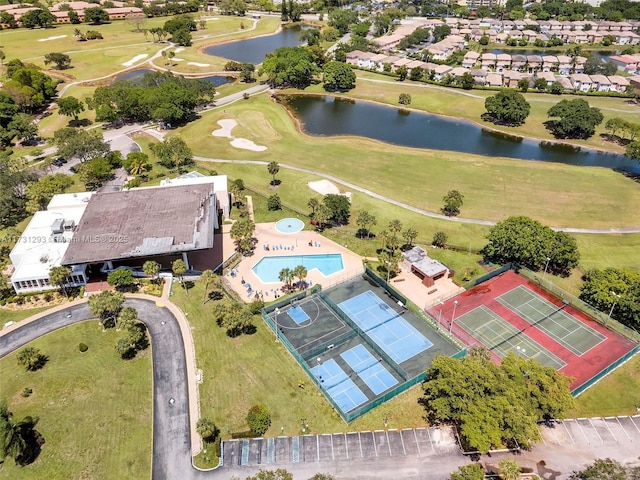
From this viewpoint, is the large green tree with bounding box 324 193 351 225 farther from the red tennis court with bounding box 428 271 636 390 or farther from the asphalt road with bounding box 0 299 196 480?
the asphalt road with bounding box 0 299 196 480

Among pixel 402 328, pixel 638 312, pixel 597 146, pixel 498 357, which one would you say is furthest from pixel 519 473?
pixel 597 146

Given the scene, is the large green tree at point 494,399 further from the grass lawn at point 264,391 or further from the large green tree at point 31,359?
the large green tree at point 31,359

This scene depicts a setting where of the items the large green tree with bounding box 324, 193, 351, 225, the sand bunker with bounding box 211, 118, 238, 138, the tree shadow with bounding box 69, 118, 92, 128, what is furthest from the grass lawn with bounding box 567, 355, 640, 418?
the tree shadow with bounding box 69, 118, 92, 128

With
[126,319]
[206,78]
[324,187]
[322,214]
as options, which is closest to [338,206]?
[322,214]

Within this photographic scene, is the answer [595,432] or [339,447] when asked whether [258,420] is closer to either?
[339,447]

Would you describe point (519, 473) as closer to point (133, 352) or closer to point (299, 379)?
point (299, 379)

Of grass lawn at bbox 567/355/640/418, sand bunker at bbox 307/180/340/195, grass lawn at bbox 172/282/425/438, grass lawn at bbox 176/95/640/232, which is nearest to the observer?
grass lawn at bbox 172/282/425/438
